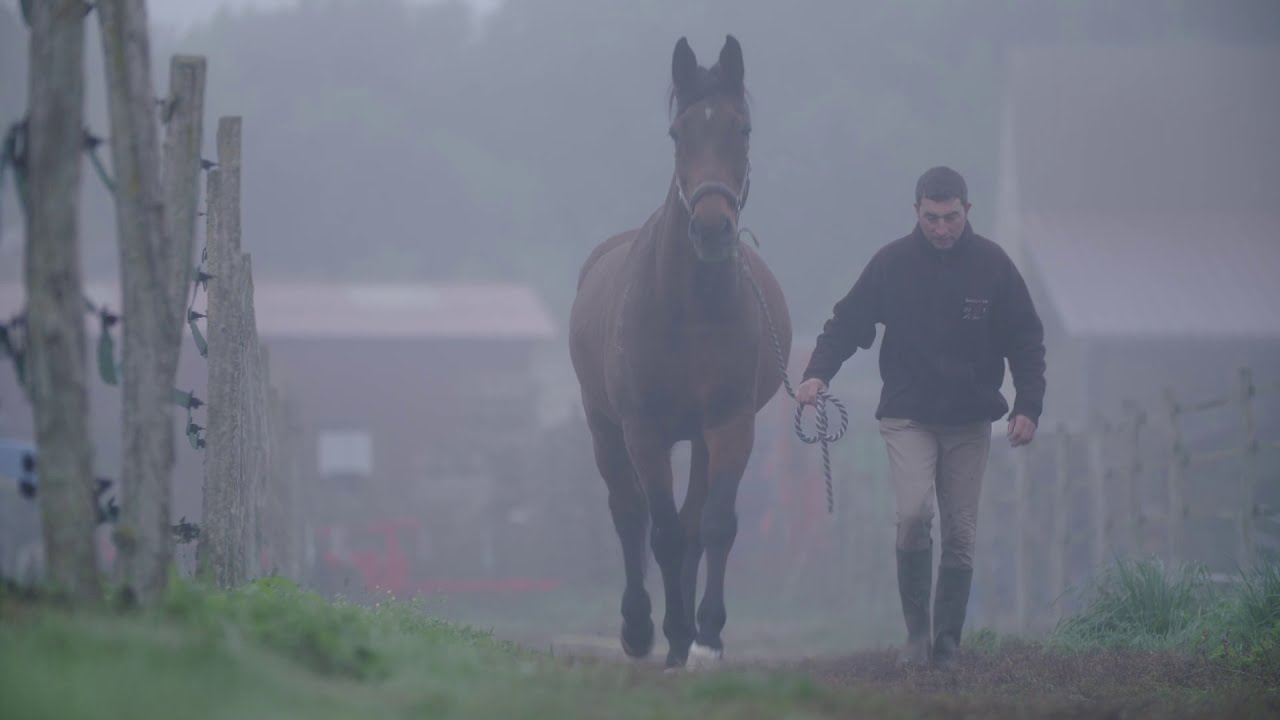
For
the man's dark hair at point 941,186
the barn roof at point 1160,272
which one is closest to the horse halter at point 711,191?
the man's dark hair at point 941,186

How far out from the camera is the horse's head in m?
6.78

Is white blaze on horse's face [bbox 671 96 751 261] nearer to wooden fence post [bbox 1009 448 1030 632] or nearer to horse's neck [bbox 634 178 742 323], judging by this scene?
horse's neck [bbox 634 178 742 323]

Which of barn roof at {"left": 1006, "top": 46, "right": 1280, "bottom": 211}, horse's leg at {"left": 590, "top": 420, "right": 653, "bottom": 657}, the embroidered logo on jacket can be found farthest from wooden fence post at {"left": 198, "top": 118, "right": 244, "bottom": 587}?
barn roof at {"left": 1006, "top": 46, "right": 1280, "bottom": 211}

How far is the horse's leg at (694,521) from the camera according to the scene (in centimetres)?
778

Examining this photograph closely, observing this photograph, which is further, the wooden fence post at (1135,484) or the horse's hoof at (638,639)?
the wooden fence post at (1135,484)

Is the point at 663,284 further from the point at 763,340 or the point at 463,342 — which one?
the point at 463,342

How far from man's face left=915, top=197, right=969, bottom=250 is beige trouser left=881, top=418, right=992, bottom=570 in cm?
87

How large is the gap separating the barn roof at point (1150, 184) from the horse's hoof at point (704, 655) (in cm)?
2443

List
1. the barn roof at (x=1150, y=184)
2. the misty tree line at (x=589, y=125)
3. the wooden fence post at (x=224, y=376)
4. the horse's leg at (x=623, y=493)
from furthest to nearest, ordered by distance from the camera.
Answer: the misty tree line at (x=589, y=125) → the barn roof at (x=1150, y=184) → the horse's leg at (x=623, y=493) → the wooden fence post at (x=224, y=376)

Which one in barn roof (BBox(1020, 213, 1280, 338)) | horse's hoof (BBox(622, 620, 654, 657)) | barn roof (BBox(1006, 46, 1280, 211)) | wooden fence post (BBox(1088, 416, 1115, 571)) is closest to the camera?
horse's hoof (BBox(622, 620, 654, 657))

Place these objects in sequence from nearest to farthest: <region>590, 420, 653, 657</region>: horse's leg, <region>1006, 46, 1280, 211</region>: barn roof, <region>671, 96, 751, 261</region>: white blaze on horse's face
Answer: <region>671, 96, 751, 261</region>: white blaze on horse's face < <region>590, 420, 653, 657</region>: horse's leg < <region>1006, 46, 1280, 211</region>: barn roof

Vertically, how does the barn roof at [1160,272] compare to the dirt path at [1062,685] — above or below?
above

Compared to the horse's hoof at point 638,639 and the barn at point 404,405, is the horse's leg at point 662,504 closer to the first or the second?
the horse's hoof at point 638,639

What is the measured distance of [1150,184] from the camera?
36719 millimetres
